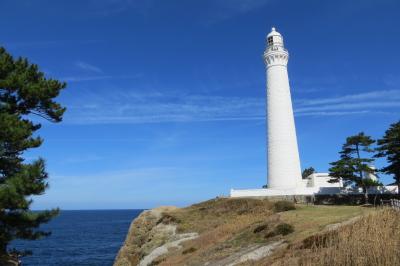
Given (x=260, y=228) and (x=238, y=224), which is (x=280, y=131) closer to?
(x=238, y=224)

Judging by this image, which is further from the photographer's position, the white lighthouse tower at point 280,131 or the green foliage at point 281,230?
the white lighthouse tower at point 280,131

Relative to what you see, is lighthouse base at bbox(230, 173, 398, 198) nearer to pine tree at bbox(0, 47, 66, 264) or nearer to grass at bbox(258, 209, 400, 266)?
pine tree at bbox(0, 47, 66, 264)

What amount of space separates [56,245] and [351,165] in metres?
67.3

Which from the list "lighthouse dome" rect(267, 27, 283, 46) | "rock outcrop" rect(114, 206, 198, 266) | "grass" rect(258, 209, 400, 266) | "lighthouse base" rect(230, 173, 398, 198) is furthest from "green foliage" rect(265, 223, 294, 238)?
"lighthouse dome" rect(267, 27, 283, 46)

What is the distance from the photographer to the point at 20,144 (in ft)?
71.1

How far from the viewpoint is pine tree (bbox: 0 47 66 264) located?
67.3ft

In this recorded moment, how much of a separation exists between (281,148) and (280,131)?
209 cm

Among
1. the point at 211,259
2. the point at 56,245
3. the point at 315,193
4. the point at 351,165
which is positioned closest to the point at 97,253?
the point at 56,245

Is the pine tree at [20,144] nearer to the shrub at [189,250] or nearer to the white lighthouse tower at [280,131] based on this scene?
the shrub at [189,250]

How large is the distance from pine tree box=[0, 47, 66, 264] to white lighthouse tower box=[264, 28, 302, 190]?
31.2 metres

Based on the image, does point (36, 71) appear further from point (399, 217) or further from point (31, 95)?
point (399, 217)

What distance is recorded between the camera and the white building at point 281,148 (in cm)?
4916

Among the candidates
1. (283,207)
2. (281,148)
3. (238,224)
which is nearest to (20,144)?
(238,224)

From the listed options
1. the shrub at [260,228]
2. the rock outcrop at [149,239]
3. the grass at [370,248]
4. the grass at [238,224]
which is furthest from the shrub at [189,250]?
the grass at [370,248]
